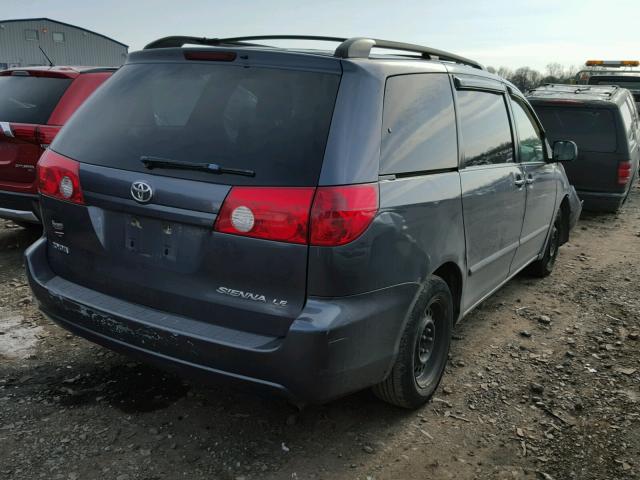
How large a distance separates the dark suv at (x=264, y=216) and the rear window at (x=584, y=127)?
235 inches

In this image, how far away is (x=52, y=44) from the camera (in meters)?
53.9

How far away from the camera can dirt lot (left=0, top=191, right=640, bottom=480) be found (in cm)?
270

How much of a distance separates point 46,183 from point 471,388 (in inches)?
100

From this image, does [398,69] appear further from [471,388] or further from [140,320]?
[471,388]

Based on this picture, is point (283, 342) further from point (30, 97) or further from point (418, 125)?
point (30, 97)

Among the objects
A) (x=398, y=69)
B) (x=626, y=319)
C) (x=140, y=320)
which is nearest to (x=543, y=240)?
(x=626, y=319)

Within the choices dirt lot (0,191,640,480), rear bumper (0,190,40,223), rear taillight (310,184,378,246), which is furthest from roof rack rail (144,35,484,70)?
rear bumper (0,190,40,223)

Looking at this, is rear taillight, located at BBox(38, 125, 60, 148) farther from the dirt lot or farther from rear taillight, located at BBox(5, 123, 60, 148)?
the dirt lot

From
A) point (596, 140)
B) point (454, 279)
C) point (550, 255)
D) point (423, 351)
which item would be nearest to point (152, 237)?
point (423, 351)

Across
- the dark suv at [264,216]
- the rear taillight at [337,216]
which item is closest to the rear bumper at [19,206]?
the dark suv at [264,216]

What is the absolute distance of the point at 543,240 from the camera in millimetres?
5230

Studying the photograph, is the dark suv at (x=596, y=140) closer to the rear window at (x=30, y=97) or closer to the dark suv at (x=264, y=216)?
the dark suv at (x=264, y=216)

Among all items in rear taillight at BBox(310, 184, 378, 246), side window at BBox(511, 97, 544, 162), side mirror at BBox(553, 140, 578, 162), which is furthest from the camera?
side mirror at BBox(553, 140, 578, 162)

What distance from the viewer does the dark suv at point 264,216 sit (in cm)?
236
